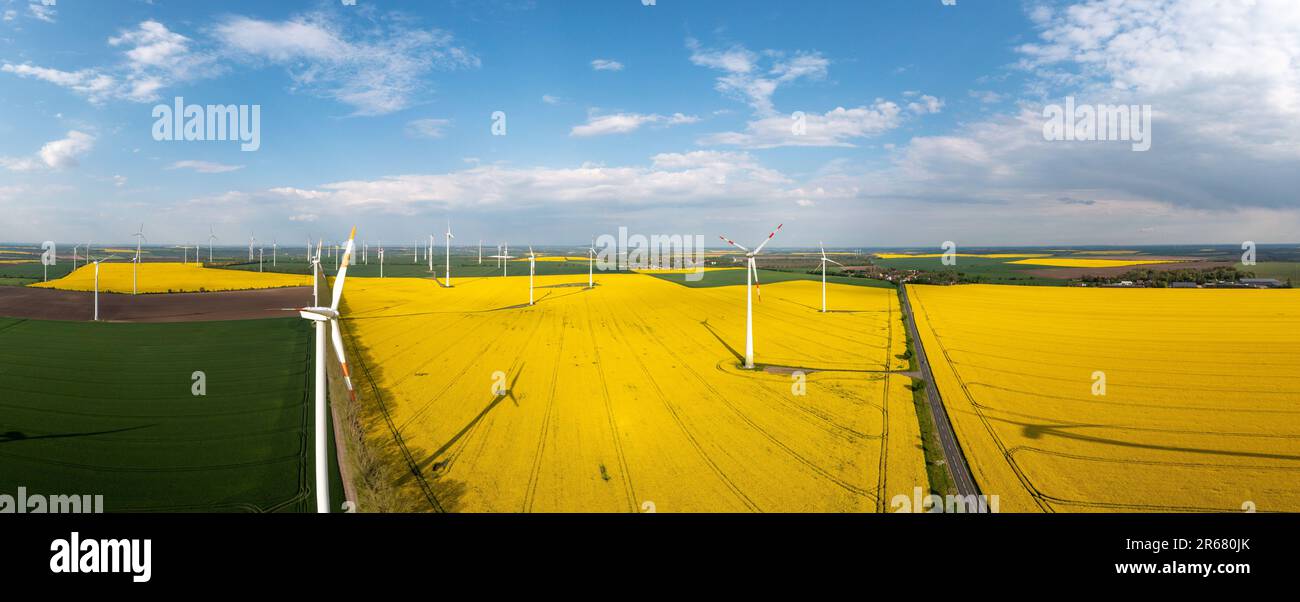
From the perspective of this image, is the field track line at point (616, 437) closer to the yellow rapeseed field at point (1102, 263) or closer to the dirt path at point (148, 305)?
the dirt path at point (148, 305)

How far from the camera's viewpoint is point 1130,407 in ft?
71.9

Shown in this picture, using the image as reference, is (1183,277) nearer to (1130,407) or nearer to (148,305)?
(1130,407)

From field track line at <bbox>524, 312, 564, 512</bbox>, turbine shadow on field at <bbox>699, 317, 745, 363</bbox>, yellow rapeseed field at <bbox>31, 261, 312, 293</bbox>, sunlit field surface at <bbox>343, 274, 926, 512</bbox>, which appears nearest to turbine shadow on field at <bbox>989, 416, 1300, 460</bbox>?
sunlit field surface at <bbox>343, 274, 926, 512</bbox>

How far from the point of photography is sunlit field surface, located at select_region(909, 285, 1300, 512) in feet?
49.3

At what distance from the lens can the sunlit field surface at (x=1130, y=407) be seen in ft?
49.3

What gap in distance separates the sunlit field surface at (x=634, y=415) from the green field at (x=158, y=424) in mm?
3141

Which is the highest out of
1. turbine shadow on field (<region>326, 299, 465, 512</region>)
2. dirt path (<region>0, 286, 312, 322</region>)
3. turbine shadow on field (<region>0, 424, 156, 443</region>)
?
dirt path (<region>0, 286, 312, 322</region>)

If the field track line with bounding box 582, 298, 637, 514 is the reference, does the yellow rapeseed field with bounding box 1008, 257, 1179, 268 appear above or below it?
above

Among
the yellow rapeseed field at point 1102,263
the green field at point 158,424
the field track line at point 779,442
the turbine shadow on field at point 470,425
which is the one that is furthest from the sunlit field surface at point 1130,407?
the yellow rapeseed field at point 1102,263

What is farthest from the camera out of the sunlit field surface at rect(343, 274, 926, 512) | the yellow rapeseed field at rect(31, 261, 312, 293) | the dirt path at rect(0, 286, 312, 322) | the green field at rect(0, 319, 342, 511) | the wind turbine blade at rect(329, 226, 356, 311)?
the yellow rapeseed field at rect(31, 261, 312, 293)

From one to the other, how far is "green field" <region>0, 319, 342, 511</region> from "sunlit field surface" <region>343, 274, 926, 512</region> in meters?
3.14

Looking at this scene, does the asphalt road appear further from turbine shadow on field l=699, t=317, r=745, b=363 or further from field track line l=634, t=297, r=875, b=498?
turbine shadow on field l=699, t=317, r=745, b=363

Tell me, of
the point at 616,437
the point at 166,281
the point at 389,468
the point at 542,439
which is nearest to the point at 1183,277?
the point at 616,437

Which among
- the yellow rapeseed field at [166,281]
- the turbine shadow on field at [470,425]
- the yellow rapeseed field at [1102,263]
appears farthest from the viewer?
the yellow rapeseed field at [1102,263]
